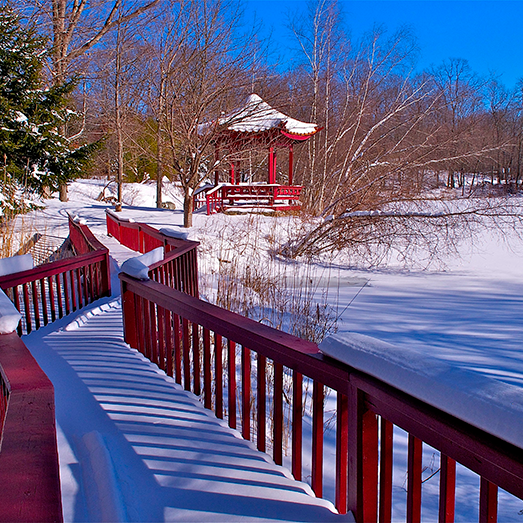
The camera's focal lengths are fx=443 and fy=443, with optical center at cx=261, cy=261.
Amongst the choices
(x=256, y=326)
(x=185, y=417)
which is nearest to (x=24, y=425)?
(x=256, y=326)

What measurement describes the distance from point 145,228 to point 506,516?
7.79 metres

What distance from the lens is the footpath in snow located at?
1865mm

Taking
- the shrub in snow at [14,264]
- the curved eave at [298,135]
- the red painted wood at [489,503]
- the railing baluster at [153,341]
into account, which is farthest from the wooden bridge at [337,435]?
the curved eave at [298,135]

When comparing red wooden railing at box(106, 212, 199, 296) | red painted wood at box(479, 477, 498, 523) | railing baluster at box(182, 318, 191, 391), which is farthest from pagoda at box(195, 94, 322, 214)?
red painted wood at box(479, 477, 498, 523)

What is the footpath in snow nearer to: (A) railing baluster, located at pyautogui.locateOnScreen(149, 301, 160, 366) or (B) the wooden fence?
(A) railing baluster, located at pyautogui.locateOnScreen(149, 301, 160, 366)

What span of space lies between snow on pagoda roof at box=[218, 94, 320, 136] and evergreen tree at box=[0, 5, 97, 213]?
16.1ft

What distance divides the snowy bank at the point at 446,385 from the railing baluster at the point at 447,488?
0.32 meters

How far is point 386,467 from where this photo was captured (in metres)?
1.62

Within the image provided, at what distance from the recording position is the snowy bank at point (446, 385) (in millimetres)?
1068

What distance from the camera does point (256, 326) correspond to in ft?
7.72

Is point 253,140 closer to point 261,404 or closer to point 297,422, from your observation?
point 261,404

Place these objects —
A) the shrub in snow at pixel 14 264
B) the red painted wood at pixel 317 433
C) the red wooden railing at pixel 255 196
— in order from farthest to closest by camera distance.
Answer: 1. the red wooden railing at pixel 255 196
2. the shrub in snow at pixel 14 264
3. the red painted wood at pixel 317 433

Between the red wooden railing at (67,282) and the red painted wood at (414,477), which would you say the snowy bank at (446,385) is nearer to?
the red painted wood at (414,477)

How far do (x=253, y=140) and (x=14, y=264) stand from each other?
13140 mm
